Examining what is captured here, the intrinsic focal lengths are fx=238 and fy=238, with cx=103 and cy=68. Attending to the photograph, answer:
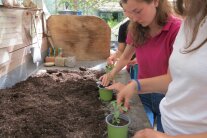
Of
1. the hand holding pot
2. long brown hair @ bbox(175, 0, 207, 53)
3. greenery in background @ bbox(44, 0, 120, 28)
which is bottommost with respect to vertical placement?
the hand holding pot

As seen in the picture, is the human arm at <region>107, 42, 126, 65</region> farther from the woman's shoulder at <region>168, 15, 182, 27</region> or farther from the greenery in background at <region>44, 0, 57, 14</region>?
the greenery in background at <region>44, 0, 57, 14</region>

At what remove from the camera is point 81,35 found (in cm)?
247

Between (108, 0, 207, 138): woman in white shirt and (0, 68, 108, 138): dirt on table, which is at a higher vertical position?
(108, 0, 207, 138): woman in white shirt

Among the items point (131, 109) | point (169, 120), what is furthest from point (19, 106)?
point (169, 120)

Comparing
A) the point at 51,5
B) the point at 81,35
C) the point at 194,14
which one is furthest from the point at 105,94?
the point at 51,5

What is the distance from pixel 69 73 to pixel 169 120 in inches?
52.5

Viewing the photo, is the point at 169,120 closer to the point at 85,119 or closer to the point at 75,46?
the point at 85,119

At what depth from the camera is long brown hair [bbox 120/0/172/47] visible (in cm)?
117

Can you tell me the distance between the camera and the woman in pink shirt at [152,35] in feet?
3.75

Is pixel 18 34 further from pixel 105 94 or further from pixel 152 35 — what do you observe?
pixel 152 35

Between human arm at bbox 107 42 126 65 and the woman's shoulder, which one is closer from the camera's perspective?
the woman's shoulder

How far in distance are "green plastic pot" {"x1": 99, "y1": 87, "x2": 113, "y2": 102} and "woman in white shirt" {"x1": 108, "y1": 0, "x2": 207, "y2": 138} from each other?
2.00 feet

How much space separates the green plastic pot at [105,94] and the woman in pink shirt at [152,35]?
0.70 ft

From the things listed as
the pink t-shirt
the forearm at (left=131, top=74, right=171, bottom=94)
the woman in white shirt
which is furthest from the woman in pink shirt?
the woman in white shirt
